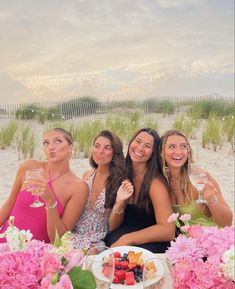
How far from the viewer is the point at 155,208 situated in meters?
2.67

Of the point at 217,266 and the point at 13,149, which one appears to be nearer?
the point at 217,266

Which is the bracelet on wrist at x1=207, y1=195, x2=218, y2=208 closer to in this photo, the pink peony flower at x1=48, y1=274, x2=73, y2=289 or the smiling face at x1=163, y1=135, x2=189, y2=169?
the smiling face at x1=163, y1=135, x2=189, y2=169

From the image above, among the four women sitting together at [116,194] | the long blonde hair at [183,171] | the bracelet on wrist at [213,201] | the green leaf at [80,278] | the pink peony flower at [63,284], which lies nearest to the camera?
the pink peony flower at [63,284]

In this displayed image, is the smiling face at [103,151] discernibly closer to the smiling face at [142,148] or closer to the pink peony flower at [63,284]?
the smiling face at [142,148]

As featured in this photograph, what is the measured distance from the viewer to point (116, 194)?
9.06ft

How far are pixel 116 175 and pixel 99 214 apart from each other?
0.28 metres

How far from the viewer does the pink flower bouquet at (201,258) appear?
3.76 ft

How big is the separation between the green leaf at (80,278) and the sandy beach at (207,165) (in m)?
5.39

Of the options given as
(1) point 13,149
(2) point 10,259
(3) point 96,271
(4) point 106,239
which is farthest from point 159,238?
(1) point 13,149

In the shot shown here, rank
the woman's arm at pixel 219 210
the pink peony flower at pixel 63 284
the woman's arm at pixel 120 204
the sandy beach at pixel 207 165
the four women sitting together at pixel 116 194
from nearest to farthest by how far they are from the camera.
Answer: the pink peony flower at pixel 63 284, the woman's arm at pixel 219 210, the woman's arm at pixel 120 204, the four women sitting together at pixel 116 194, the sandy beach at pixel 207 165

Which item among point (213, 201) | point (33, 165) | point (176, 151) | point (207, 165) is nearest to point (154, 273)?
point (213, 201)

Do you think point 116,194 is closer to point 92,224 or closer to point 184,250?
point 92,224

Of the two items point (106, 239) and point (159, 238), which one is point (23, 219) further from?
point (159, 238)

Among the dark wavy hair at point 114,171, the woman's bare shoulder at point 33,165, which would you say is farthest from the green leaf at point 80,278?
the woman's bare shoulder at point 33,165
